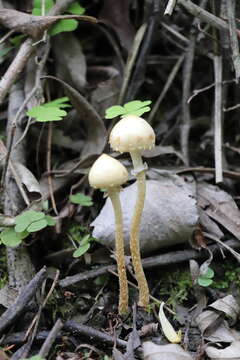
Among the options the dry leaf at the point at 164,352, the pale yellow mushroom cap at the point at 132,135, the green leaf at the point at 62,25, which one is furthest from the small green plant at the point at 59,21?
the dry leaf at the point at 164,352

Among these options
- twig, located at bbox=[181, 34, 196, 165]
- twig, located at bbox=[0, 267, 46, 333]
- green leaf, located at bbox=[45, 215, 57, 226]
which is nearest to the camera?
twig, located at bbox=[0, 267, 46, 333]

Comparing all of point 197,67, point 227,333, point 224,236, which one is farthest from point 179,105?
point 227,333

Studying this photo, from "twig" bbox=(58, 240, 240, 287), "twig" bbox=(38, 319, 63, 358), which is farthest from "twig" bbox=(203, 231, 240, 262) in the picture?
"twig" bbox=(38, 319, 63, 358)

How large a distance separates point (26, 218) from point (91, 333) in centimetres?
66

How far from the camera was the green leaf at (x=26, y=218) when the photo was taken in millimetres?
2207

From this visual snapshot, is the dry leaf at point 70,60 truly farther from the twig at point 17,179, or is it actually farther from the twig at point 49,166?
the twig at point 17,179

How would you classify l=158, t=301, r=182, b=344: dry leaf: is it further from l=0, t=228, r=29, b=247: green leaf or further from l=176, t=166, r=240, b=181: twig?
l=176, t=166, r=240, b=181: twig

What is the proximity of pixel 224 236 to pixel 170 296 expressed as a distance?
45cm

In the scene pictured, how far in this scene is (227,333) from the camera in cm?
203

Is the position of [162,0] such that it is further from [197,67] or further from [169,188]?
[169,188]

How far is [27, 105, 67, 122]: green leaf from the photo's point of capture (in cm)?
240

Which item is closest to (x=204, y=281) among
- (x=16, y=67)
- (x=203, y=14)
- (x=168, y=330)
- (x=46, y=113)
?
(x=168, y=330)

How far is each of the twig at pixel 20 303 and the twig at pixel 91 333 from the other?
0.71 ft

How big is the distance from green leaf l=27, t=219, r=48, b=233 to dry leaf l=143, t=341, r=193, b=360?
747 mm
